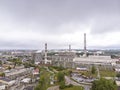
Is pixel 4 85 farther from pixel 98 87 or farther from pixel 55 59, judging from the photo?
pixel 55 59

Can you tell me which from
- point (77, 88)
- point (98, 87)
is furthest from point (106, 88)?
point (77, 88)

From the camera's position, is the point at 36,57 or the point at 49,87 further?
the point at 36,57

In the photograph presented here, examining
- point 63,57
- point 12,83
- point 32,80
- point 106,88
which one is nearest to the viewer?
point 106,88

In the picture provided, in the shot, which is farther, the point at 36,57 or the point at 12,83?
the point at 36,57

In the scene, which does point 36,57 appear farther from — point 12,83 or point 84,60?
point 12,83

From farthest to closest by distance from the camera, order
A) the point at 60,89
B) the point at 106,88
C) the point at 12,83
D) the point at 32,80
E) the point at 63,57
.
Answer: the point at 63,57
the point at 32,80
the point at 12,83
the point at 60,89
the point at 106,88

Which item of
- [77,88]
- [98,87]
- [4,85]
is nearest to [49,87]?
[77,88]

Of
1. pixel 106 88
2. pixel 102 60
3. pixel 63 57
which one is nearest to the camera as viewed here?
→ pixel 106 88

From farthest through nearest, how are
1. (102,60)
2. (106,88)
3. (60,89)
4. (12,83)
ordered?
(102,60)
(12,83)
(60,89)
(106,88)
